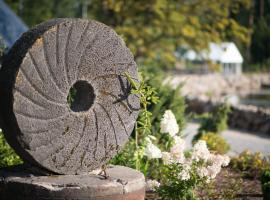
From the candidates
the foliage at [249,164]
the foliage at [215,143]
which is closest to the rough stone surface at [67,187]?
the foliage at [249,164]

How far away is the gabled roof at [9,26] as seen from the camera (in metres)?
11.5

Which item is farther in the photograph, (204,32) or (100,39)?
(204,32)

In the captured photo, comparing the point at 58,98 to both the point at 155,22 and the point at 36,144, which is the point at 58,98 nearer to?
the point at 36,144

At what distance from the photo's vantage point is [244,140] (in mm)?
13539

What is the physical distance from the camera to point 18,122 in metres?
4.88

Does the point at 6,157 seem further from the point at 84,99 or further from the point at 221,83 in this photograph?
the point at 221,83

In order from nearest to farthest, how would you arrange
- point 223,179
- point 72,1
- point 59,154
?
point 59,154
point 223,179
point 72,1

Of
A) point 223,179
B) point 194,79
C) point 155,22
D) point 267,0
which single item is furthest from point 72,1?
point 223,179

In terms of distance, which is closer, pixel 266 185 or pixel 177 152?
pixel 177 152

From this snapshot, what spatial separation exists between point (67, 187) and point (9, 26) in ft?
24.1

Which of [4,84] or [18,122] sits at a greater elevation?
[4,84]

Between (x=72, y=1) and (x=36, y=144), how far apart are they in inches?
1301

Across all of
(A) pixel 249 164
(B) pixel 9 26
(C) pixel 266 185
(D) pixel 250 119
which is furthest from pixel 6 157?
(D) pixel 250 119

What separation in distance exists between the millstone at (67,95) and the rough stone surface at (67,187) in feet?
0.52
